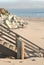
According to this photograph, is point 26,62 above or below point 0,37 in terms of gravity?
below

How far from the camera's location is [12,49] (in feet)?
35.5

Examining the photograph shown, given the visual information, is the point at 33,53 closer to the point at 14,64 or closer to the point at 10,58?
the point at 10,58

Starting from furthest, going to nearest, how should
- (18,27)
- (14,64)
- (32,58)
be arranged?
(18,27), (32,58), (14,64)

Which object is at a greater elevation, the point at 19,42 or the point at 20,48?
the point at 19,42

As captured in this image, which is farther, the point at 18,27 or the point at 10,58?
the point at 18,27

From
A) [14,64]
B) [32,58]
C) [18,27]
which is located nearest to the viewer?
[14,64]

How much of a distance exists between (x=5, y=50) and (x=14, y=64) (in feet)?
4.62

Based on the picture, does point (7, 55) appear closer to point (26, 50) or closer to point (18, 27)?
point (26, 50)

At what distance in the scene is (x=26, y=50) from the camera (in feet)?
35.9

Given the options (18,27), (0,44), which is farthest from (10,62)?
(18,27)

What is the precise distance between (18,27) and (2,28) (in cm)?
1265

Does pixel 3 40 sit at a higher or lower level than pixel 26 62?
higher

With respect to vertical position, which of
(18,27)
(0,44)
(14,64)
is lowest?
(14,64)

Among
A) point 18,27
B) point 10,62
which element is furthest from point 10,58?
point 18,27
